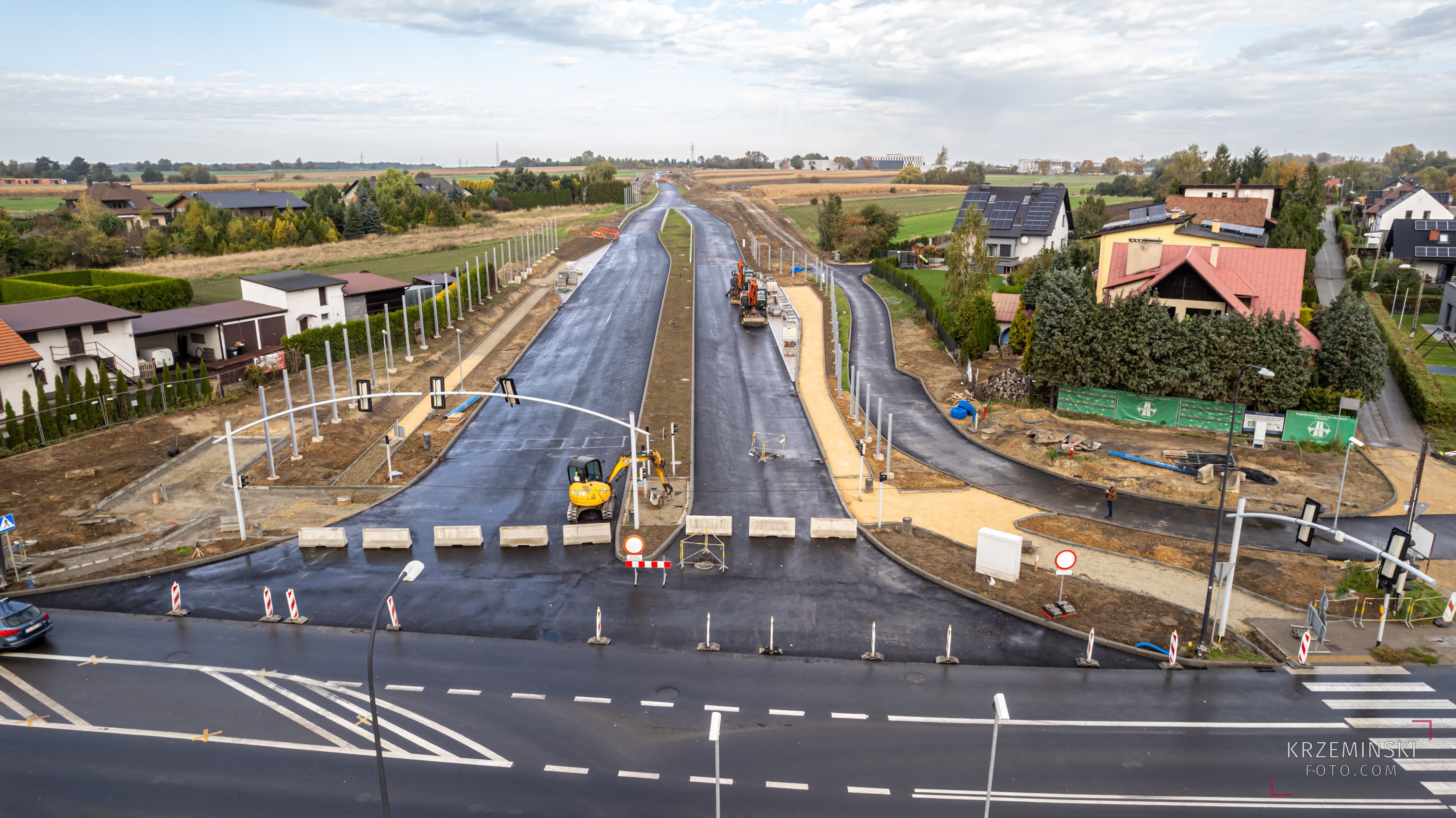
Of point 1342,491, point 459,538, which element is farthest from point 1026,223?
point 459,538

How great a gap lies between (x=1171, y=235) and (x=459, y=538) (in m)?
60.3

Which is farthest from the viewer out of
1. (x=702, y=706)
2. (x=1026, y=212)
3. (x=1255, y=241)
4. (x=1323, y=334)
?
(x=1026, y=212)

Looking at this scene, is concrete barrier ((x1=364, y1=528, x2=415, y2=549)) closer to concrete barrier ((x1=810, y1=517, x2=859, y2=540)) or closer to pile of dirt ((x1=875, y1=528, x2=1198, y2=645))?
concrete barrier ((x1=810, y1=517, x2=859, y2=540))

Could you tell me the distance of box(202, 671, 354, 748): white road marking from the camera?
21.7 m

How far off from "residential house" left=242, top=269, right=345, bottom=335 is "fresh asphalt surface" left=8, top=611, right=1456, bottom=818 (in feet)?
137

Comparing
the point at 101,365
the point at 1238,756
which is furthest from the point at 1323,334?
the point at 101,365

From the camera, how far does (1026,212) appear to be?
334 ft

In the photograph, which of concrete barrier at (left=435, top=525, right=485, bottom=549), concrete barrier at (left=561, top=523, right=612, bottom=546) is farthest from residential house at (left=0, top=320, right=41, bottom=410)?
concrete barrier at (left=561, top=523, right=612, bottom=546)

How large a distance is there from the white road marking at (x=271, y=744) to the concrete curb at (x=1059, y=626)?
1712cm

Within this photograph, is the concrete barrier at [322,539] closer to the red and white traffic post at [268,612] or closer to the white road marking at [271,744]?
the red and white traffic post at [268,612]

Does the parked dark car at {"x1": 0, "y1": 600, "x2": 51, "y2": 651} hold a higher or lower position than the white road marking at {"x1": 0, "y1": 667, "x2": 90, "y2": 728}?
higher

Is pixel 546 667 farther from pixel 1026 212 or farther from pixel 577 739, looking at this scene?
pixel 1026 212

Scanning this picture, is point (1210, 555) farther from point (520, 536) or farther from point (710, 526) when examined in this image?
point (520, 536)

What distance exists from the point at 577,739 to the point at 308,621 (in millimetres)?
12227
